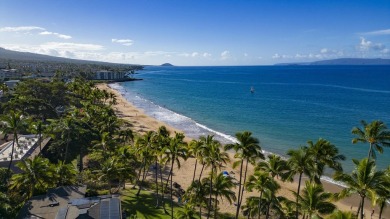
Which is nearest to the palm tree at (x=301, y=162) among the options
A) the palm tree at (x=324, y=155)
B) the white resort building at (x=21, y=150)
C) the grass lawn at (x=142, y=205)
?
Answer: the palm tree at (x=324, y=155)

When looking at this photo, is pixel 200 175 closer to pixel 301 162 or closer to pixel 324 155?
pixel 301 162

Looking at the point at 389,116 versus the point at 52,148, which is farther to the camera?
the point at 389,116

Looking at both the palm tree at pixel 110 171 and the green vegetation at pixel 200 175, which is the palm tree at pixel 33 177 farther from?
the palm tree at pixel 110 171

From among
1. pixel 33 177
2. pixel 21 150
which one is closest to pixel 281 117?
pixel 21 150

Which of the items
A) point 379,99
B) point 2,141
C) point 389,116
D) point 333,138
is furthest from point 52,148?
point 379,99

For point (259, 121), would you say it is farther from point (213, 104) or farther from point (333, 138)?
point (213, 104)

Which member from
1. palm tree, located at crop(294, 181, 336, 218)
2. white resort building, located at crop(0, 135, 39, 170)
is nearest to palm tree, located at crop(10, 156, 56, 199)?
white resort building, located at crop(0, 135, 39, 170)

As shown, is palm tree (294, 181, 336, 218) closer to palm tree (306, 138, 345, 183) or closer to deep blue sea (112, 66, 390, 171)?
palm tree (306, 138, 345, 183)
